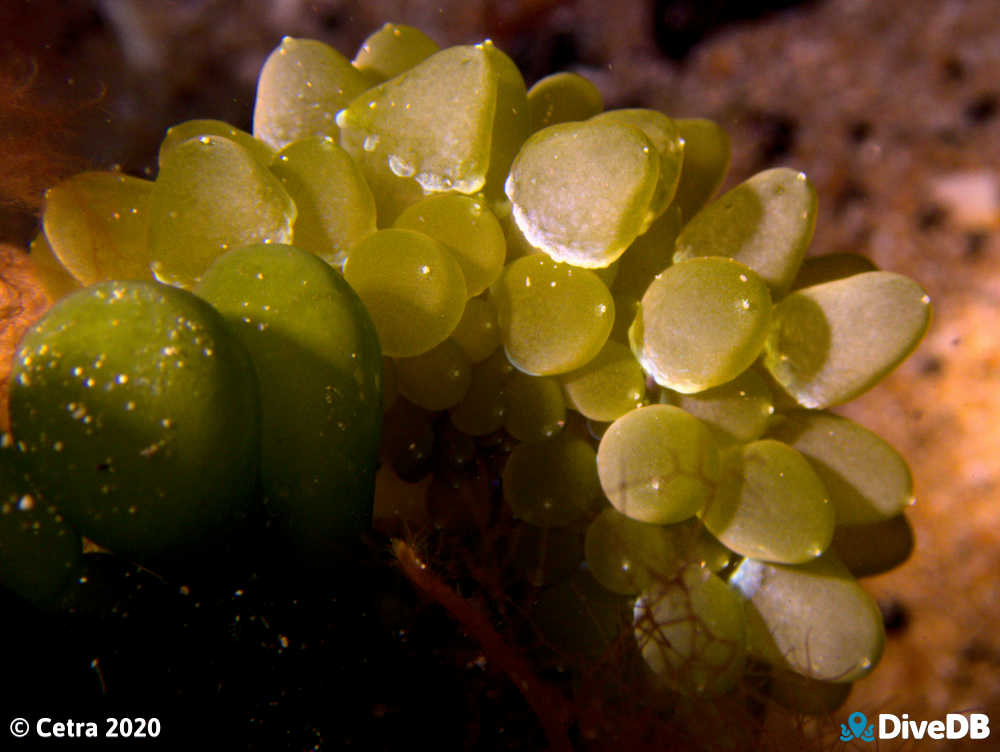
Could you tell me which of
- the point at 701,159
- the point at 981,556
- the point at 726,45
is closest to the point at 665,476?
the point at 701,159

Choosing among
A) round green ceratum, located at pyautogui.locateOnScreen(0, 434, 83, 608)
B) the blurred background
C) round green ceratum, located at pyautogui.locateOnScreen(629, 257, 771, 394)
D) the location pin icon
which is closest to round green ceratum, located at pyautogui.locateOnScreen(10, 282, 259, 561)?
round green ceratum, located at pyautogui.locateOnScreen(0, 434, 83, 608)

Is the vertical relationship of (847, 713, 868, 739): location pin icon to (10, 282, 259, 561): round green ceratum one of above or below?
below

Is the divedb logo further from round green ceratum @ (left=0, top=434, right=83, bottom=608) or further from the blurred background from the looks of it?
round green ceratum @ (left=0, top=434, right=83, bottom=608)

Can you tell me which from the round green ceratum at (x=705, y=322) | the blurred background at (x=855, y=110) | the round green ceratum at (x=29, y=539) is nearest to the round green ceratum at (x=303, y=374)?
the round green ceratum at (x=29, y=539)

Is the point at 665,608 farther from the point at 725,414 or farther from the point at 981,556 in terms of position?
the point at 981,556

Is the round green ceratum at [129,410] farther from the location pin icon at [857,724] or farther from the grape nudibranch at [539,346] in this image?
the location pin icon at [857,724]

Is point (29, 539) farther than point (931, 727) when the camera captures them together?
No

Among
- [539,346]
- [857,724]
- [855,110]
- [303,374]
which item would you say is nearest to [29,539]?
[303,374]

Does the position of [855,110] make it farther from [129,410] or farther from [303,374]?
[129,410]
